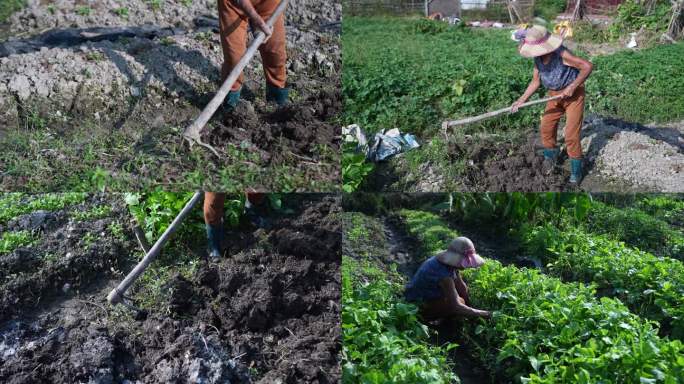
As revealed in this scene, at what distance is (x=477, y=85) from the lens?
18.9 feet

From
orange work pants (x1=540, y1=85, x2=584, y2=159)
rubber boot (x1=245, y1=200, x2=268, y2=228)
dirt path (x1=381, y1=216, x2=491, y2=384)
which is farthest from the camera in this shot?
orange work pants (x1=540, y1=85, x2=584, y2=159)

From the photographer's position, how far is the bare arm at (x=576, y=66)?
4.98 meters

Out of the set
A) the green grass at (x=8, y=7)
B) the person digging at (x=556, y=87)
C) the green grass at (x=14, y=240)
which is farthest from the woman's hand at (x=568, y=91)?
the green grass at (x=8, y=7)

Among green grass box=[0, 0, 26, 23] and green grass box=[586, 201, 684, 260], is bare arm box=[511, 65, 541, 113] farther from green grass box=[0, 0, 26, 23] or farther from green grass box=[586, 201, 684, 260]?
green grass box=[0, 0, 26, 23]

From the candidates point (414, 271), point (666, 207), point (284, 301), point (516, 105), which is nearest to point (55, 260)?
point (284, 301)

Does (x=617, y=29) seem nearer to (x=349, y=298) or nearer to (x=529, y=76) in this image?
(x=529, y=76)

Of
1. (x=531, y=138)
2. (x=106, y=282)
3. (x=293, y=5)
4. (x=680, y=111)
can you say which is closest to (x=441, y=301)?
(x=531, y=138)

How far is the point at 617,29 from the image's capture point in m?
5.55

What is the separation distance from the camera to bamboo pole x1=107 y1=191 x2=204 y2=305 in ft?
13.9

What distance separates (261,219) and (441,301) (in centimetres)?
127

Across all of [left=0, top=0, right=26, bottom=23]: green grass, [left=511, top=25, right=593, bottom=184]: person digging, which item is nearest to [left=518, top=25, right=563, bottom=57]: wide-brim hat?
Answer: [left=511, top=25, right=593, bottom=184]: person digging

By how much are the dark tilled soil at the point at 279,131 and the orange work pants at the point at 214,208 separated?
0.58 m

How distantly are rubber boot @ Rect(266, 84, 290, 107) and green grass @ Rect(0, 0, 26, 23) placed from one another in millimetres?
2827

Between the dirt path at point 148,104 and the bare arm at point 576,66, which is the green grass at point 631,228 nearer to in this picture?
the bare arm at point 576,66
